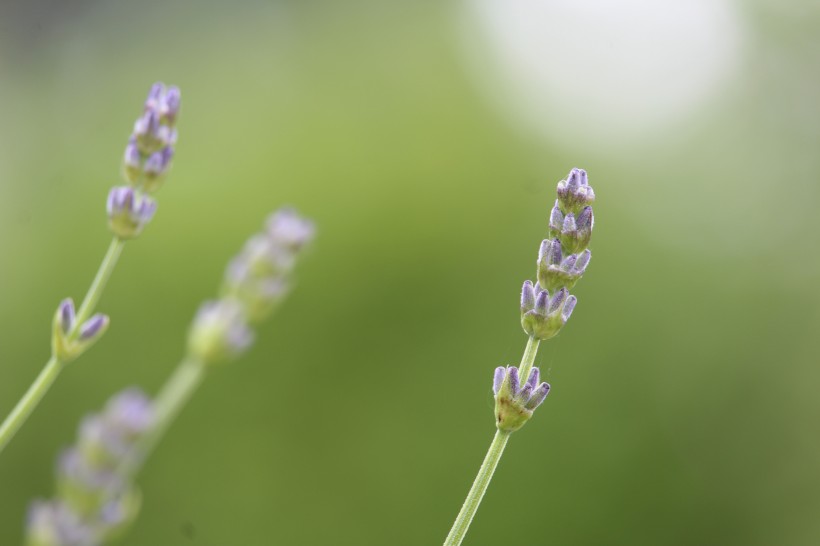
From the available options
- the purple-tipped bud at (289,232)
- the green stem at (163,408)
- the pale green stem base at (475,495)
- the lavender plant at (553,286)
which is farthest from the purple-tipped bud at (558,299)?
the purple-tipped bud at (289,232)

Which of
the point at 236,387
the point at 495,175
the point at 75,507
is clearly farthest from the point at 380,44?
the point at 75,507

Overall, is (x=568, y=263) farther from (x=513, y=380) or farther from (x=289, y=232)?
(x=289, y=232)

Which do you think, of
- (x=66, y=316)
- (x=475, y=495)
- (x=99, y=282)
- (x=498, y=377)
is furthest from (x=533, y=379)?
(x=66, y=316)

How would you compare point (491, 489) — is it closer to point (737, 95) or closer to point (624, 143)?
point (624, 143)

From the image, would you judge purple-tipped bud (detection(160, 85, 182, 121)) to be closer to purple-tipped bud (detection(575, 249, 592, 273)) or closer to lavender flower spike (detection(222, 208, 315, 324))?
lavender flower spike (detection(222, 208, 315, 324))

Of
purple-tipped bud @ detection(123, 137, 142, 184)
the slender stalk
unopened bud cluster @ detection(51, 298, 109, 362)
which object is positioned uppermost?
purple-tipped bud @ detection(123, 137, 142, 184)

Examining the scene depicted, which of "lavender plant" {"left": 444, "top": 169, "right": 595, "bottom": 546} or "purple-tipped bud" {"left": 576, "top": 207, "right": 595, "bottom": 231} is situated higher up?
"purple-tipped bud" {"left": 576, "top": 207, "right": 595, "bottom": 231}

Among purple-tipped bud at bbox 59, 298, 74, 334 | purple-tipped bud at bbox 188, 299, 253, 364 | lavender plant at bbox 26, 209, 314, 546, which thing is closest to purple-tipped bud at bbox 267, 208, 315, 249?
lavender plant at bbox 26, 209, 314, 546
